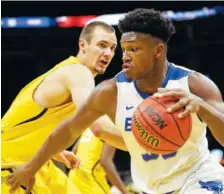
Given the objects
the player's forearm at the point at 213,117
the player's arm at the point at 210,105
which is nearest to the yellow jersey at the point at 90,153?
the player's arm at the point at 210,105

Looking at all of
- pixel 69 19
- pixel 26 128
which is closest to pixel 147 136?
pixel 26 128

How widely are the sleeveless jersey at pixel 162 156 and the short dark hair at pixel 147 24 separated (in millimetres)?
207

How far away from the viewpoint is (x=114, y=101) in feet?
10.9

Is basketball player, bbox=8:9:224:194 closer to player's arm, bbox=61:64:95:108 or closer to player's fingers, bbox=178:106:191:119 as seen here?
player's fingers, bbox=178:106:191:119

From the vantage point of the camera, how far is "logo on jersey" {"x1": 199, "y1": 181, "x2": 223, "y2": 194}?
315cm

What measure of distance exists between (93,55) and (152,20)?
1.17 m

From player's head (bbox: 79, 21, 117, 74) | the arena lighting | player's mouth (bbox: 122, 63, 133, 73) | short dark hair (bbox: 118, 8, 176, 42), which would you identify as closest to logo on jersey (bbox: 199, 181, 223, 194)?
player's mouth (bbox: 122, 63, 133, 73)

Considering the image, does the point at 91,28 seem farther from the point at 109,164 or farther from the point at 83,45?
the point at 109,164

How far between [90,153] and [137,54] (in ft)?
9.13

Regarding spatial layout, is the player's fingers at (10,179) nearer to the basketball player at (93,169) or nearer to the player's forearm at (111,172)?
the basketball player at (93,169)

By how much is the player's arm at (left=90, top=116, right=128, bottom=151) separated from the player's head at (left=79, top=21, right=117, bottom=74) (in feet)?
2.23

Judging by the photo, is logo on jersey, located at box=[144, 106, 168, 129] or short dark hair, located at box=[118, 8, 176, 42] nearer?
logo on jersey, located at box=[144, 106, 168, 129]

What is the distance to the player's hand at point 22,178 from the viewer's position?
3475mm

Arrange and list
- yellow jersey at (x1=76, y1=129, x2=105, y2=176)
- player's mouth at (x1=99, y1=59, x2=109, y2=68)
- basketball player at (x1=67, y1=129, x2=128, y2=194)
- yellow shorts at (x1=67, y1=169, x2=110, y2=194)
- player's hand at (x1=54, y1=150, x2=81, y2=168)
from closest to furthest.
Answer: player's hand at (x1=54, y1=150, x2=81, y2=168)
player's mouth at (x1=99, y1=59, x2=109, y2=68)
yellow shorts at (x1=67, y1=169, x2=110, y2=194)
basketball player at (x1=67, y1=129, x2=128, y2=194)
yellow jersey at (x1=76, y1=129, x2=105, y2=176)
